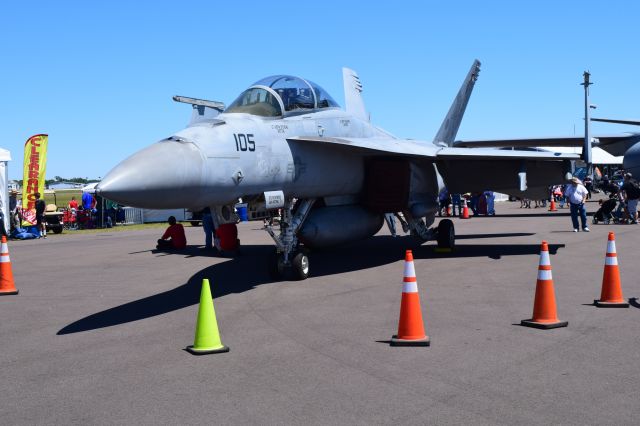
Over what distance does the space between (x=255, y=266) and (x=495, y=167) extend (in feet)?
17.6

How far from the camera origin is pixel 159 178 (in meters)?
6.87

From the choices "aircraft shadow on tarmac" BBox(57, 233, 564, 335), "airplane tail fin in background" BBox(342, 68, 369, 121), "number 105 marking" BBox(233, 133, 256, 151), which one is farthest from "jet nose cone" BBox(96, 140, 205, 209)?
"airplane tail fin in background" BBox(342, 68, 369, 121)

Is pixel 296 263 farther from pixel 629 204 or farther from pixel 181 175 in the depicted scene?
pixel 629 204

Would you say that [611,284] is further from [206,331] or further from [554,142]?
[554,142]

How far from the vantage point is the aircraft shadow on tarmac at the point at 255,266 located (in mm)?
7902

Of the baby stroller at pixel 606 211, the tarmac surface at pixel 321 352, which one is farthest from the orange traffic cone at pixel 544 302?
the baby stroller at pixel 606 211

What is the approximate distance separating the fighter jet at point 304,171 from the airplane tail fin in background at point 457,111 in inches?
90.5

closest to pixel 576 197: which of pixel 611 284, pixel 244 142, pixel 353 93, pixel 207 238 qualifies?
pixel 353 93

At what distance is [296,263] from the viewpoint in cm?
1009

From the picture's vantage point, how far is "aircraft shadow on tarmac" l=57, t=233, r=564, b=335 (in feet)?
25.9

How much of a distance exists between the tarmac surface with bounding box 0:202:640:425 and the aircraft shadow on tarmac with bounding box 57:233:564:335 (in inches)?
2.5

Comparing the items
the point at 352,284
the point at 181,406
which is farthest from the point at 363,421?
the point at 352,284

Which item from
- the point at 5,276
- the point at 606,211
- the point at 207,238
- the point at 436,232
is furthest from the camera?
the point at 606,211

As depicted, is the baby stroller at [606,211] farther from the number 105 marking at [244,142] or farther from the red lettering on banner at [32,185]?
the red lettering on banner at [32,185]
